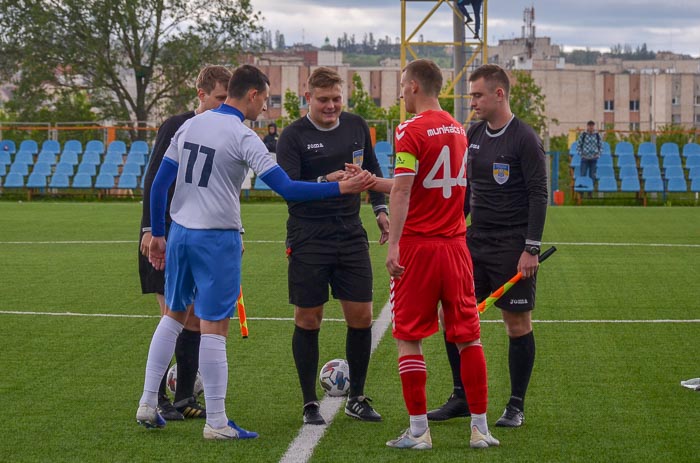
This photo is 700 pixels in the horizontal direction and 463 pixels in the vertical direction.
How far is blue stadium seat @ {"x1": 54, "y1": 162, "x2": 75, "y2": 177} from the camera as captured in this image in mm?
28922

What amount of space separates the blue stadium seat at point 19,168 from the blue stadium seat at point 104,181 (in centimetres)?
211

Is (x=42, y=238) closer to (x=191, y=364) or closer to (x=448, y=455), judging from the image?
(x=191, y=364)

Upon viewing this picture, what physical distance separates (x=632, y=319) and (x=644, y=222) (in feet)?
36.9

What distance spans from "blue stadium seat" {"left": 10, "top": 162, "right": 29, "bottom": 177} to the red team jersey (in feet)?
81.9

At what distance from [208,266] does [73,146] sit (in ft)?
84.1

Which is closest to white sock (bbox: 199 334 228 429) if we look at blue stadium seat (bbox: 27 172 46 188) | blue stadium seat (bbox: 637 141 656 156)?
blue stadium seat (bbox: 27 172 46 188)

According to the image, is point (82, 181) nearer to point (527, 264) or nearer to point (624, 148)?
point (624, 148)

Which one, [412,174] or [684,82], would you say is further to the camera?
[684,82]

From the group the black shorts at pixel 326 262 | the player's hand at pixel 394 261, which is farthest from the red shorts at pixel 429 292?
the black shorts at pixel 326 262

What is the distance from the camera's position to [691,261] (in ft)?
47.3

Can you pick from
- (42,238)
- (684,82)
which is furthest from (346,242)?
(684,82)

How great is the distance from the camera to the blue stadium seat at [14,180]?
28.4 meters

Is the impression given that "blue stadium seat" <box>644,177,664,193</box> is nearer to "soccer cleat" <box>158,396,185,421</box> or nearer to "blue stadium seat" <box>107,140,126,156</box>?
"blue stadium seat" <box>107,140,126,156</box>

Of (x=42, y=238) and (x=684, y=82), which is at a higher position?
(x=684, y=82)
